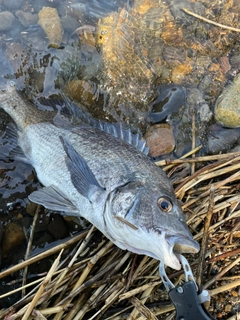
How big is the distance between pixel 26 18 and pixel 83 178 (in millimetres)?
2752

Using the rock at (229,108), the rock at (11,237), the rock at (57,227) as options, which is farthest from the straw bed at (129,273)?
the rock at (229,108)

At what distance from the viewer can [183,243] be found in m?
2.11

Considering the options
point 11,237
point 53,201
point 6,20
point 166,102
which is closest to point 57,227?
point 11,237

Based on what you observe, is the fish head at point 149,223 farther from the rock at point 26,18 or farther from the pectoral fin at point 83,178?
the rock at point 26,18

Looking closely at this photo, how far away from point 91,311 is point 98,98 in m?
2.56

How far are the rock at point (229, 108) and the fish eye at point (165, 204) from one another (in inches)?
82.2

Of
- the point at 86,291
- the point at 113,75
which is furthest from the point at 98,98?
the point at 86,291

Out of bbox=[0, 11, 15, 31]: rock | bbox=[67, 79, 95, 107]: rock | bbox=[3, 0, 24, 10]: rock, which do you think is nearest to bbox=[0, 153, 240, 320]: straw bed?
bbox=[67, 79, 95, 107]: rock

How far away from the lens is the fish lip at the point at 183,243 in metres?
2.11

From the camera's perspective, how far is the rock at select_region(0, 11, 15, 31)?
4.23 metres

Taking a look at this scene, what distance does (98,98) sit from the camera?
4.19 metres

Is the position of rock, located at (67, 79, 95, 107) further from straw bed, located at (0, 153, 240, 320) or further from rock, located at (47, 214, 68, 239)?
straw bed, located at (0, 153, 240, 320)

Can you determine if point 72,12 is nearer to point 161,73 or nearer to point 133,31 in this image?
point 133,31

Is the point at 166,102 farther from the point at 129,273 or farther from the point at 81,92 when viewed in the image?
the point at 129,273
